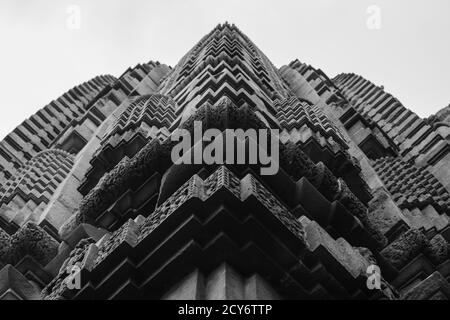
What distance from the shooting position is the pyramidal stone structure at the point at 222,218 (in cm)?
888

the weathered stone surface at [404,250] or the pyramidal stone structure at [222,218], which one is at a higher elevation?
→ the pyramidal stone structure at [222,218]

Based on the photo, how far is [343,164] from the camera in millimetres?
13820

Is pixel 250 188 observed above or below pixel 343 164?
above

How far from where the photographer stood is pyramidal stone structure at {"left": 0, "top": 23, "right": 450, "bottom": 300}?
29.1 ft

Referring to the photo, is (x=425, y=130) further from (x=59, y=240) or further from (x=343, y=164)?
(x=59, y=240)

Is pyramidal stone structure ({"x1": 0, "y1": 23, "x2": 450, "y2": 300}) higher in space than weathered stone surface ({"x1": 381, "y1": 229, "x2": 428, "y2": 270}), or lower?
higher

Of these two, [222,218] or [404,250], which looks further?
[404,250]

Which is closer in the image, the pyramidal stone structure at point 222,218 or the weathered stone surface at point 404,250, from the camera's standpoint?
the pyramidal stone structure at point 222,218

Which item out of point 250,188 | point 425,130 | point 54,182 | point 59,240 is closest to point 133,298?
point 250,188

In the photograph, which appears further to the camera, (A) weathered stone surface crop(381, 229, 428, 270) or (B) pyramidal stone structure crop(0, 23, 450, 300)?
(A) weathered stone surface crop(381, 229, 428, 270)

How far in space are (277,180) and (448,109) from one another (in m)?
27.8

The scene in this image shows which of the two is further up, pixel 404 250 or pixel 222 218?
pixel 222 218

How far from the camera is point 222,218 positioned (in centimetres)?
891
